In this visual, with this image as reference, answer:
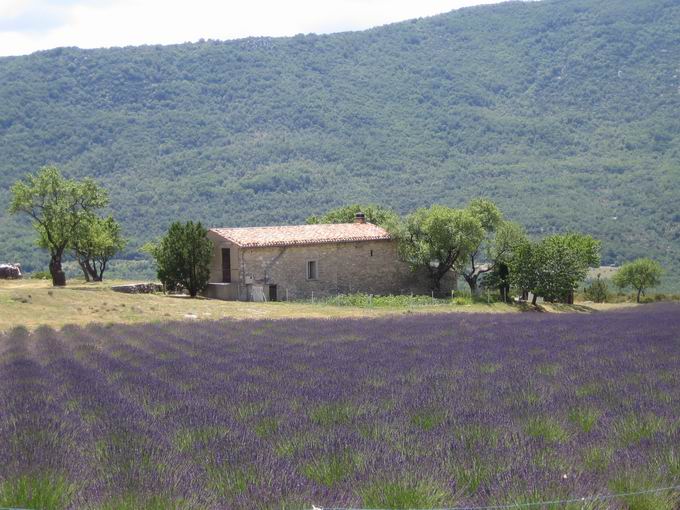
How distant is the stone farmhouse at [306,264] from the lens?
113ft

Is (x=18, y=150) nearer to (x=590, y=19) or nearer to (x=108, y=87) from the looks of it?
(x=108, y=87)

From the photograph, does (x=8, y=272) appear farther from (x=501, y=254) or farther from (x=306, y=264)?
(x=501, y=254)

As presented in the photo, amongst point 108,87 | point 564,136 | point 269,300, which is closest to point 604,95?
point 564,136

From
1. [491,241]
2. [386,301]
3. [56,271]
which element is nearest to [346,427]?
[386,301]

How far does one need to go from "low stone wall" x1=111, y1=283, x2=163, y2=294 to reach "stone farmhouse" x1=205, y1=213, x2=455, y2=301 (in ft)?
8.08

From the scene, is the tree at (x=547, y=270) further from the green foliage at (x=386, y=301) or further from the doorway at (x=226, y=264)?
the doorway at (x=226, y=264)

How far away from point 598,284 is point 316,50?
442 feet

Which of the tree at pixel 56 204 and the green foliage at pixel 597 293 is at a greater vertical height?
the tree at pixel 56 204

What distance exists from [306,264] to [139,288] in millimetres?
6834

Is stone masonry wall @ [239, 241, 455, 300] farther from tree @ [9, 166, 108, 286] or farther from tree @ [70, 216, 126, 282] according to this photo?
tree @ [70, 216, 126, 282]

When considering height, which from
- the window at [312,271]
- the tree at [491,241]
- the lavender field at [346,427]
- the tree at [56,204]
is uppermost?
the tree at [56,204]

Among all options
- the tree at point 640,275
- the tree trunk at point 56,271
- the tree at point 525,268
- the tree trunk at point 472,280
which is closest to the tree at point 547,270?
the tree at point 525,268

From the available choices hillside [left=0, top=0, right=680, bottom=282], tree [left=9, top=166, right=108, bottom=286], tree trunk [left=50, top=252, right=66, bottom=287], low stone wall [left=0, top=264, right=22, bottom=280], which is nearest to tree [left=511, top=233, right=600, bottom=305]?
tree [left=9, top=166, right=108, bottom=286]

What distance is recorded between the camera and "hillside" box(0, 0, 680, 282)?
9856cm
